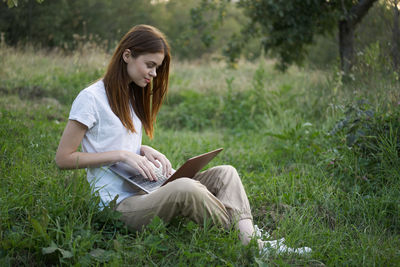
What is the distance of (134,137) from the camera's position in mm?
2340

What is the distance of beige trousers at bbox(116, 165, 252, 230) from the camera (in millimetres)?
1993

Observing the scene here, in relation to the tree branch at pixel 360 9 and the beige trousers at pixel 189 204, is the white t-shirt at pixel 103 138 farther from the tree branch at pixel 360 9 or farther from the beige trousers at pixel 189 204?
the tree branch at pixel 360 9

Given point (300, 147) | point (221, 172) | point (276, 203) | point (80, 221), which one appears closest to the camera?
point (80, 221)

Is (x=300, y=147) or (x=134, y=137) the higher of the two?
(x=134, y=137)

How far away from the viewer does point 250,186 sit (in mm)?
3295

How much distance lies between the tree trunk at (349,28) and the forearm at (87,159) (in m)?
5.11

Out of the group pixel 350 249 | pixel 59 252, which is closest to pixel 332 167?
pixel 350 249

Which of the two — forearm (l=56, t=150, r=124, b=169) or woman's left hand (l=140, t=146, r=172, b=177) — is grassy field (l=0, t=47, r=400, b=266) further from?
woman's left hand (l=140, t=146, r=172, b=177)

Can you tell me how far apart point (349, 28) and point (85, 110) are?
19.3 feet

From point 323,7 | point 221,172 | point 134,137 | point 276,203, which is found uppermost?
point 323,7

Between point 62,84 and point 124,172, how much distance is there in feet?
15.4

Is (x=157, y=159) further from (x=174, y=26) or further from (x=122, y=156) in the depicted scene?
(x=174, y=26)

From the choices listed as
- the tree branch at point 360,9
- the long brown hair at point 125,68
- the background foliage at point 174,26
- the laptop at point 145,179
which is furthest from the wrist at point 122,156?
the tree branch at point 360,9

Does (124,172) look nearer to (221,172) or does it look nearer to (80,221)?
(80,221)
